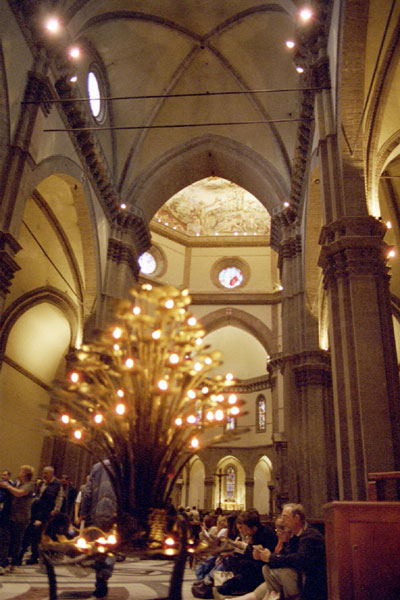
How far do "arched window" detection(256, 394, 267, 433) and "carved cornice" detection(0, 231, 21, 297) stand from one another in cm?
2275

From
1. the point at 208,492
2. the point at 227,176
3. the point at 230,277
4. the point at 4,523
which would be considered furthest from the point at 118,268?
the point at 208,492

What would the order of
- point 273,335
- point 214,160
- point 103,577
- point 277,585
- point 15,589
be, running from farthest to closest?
point 273,335 < point 214,160 < point 15,589 < point 277,585 < point 103,577

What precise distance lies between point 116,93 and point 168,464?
46.1 ft

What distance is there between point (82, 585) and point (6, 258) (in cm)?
478

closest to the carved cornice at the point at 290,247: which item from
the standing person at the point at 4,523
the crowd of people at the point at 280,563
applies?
the standing person at the point at 4,523

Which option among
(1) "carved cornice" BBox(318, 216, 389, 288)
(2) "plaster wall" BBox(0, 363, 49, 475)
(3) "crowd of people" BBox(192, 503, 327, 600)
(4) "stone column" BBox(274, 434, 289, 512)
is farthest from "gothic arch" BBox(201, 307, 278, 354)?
(3) "crowd of people" BBox(192, 503, 327, 600)

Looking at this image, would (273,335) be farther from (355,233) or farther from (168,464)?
(168,464)

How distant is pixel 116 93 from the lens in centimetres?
1492

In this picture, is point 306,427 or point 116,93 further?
point 116,93

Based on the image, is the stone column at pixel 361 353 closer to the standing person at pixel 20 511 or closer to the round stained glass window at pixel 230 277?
the standing person at pixel 20 511

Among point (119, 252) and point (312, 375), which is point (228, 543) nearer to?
point (312, 375)

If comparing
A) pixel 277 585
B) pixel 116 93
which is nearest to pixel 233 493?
pixel 116 93

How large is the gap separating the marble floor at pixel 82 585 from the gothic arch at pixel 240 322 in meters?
19.5

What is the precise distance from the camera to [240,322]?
2759 centimetres
